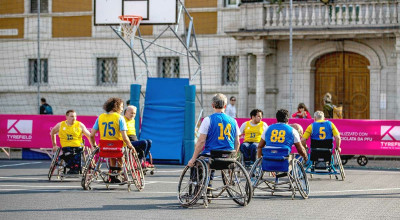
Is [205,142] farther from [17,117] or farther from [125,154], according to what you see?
[17,117]

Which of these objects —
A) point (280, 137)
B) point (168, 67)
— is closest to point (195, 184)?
point (280, 137)

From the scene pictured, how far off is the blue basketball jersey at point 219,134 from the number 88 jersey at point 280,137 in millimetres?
1551

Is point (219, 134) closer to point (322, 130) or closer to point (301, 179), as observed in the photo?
point (301, 179)

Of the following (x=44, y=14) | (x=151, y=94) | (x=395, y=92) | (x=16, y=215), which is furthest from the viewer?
(x=44, y=14)

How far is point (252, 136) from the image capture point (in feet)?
72.3

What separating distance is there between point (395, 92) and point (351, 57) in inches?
91.6

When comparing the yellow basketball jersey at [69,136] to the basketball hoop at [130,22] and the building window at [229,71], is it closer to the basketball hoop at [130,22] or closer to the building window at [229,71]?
the basketball hoop at [130,22]

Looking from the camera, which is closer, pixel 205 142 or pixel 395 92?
pixel 205 142

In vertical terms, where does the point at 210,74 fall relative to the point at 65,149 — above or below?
above

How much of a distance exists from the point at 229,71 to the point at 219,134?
22.8 m

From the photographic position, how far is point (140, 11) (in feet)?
93.7

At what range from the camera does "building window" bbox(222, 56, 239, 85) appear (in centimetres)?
3741

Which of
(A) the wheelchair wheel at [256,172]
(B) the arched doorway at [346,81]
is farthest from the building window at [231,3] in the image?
(A) the wheelchair wheel at [256,172]

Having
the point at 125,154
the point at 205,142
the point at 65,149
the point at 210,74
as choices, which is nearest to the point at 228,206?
the point at 205,142
